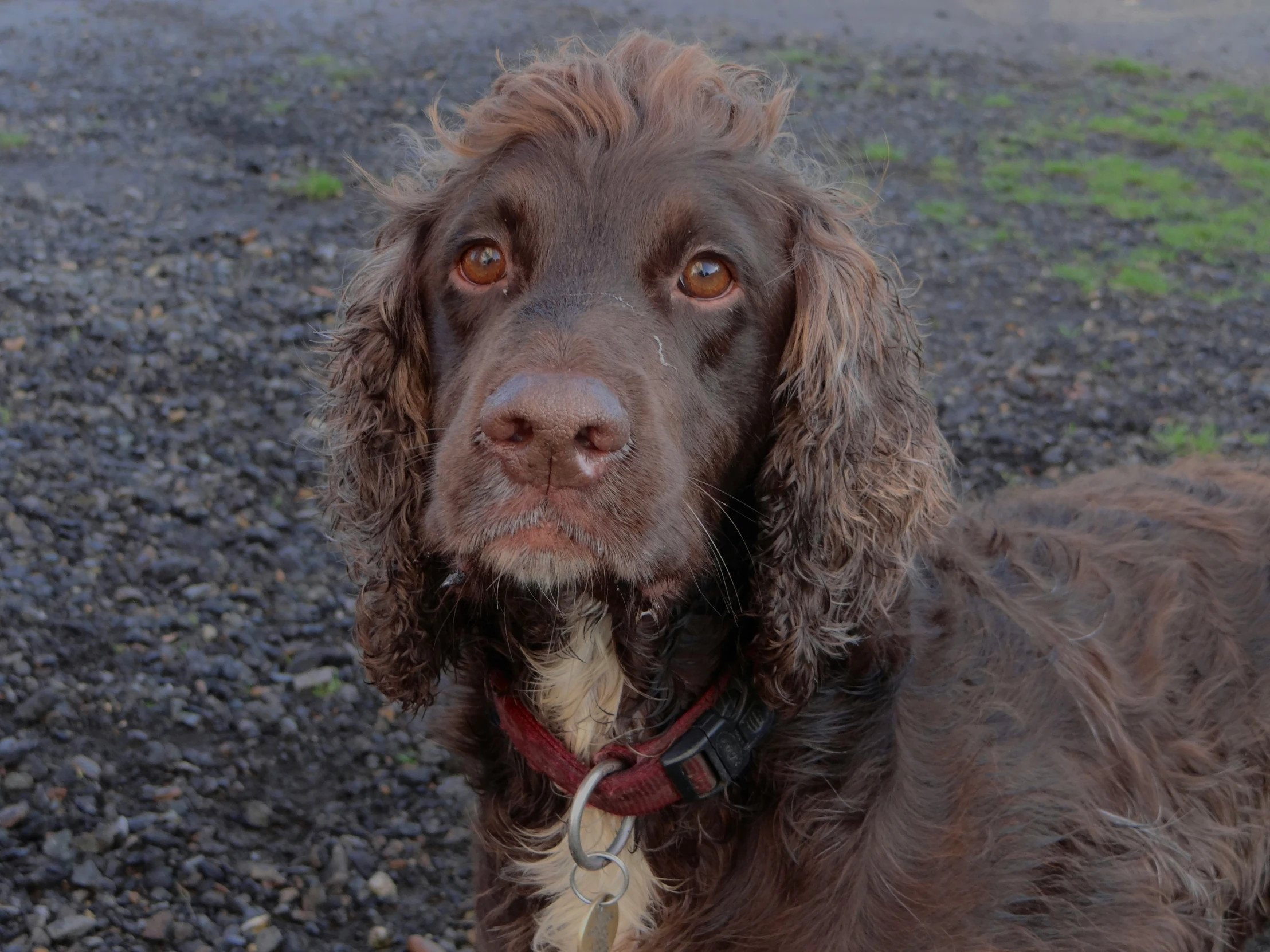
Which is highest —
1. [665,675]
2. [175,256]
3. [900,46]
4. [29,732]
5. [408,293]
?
[900,46]

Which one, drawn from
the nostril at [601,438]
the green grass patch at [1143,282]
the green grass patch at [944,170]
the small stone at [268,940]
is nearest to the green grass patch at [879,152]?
the green grass patch at [944,170]

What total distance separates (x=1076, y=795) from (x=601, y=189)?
1767 millimetres

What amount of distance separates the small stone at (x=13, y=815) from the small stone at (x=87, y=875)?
261 mm

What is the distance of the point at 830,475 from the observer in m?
2.86

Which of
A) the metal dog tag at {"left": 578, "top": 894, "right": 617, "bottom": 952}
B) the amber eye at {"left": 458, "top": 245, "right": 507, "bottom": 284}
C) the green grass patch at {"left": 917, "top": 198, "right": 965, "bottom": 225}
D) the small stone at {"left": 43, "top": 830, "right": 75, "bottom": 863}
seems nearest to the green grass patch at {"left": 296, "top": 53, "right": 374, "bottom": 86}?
the green grass patch at {"left": 917, "top": 198, "right": 965, "bottom": 225}

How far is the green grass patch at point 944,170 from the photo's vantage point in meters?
11.2

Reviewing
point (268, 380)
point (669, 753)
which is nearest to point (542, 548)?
point (669, 753)

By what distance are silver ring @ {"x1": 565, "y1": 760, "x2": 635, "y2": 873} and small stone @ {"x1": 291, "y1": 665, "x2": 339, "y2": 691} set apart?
2207mm

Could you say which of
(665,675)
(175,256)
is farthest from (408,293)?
(175,256)

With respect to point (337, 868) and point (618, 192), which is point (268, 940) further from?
point (618, 192)

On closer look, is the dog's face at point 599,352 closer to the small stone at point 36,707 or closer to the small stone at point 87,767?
the small stone at point 87,767

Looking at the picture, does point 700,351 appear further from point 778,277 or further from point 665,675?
point 665,675

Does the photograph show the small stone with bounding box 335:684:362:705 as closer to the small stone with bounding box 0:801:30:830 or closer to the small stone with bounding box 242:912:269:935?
the small stone with bounding box 242:912:269:935

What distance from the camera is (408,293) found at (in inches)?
120
